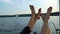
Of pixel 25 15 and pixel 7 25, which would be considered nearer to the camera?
pixel 25 15

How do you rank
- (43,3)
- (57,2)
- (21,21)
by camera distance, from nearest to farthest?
(57,2)
(43,3)
(21,21)

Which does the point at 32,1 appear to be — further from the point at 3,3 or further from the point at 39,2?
the point at 3,3

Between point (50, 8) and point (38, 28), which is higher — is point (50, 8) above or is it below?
above

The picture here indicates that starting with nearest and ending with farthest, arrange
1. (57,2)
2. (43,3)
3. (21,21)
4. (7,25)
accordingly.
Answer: (57,2) < (43,3) < (21,21) < (7,25)

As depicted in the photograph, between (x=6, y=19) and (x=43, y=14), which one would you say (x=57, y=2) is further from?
(x=6, y=19)

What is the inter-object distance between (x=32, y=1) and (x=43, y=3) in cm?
18

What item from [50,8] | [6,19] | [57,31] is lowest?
[57,31]

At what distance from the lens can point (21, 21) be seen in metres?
2.36

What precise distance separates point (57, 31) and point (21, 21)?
1.91 feet

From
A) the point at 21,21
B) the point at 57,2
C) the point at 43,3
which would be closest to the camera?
the point at 57,2

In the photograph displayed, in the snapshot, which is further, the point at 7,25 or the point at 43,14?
the point at 7,25

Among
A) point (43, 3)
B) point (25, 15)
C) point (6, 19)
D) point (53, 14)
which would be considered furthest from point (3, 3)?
point (53, 14)

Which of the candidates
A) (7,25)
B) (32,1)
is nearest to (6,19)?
(7,25)

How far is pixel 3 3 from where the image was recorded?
239 centimetres
